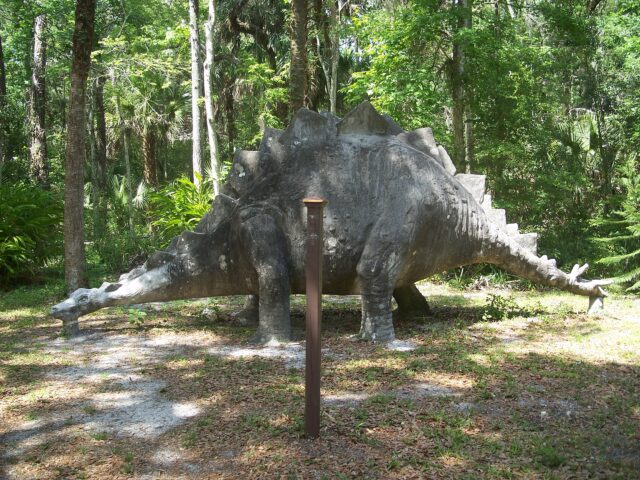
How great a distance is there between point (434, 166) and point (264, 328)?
2.62 meters

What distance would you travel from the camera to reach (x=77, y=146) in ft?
26.1

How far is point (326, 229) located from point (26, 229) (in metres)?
7.88

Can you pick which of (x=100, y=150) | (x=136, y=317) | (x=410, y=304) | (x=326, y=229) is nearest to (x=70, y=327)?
(x=136, y=317)

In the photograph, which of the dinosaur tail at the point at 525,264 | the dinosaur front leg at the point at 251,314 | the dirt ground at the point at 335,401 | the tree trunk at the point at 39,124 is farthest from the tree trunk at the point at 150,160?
the dinosaur tail at the point at 525,264

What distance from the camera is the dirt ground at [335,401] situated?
3783 mm

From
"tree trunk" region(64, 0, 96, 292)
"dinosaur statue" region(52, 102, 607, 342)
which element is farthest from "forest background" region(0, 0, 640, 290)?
"dinosaur statue" region(52, 102, 607, 342)

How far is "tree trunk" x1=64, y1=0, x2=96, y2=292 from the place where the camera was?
7691 millimetres

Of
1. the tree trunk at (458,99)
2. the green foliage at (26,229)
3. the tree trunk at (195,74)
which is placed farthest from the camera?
the tree trunk at (195,74)

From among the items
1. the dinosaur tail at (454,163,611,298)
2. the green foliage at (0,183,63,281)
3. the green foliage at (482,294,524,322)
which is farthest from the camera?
the green foliage at (0,183,63,281)

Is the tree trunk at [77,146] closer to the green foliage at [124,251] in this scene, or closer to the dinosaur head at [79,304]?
the dinosaur head at [79,304]

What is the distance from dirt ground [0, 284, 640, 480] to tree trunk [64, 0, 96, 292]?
3.03 ft

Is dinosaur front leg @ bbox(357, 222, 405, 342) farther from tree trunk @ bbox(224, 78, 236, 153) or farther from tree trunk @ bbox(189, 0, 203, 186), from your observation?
tree trunk @ bbox(224, 78, 236, 153)

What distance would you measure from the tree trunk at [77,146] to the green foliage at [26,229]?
12.7 feet

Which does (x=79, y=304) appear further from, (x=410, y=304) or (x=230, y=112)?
(x=230, y=112)
